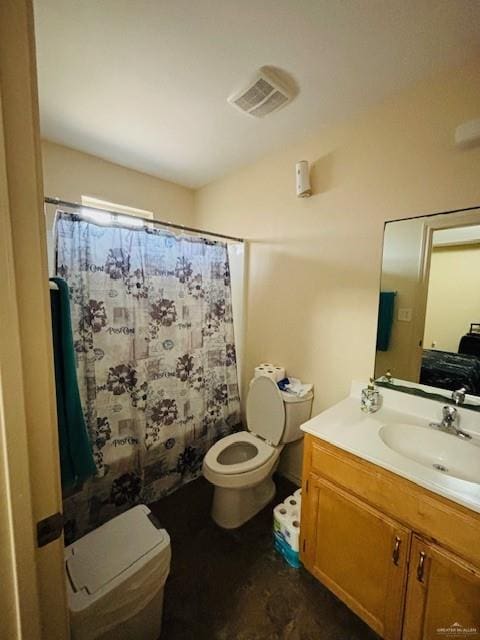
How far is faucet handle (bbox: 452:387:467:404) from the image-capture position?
121 cm

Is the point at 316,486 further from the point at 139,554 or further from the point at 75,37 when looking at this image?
the point at 75,37

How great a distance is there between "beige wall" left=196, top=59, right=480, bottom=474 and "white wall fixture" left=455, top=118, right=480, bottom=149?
0.04m

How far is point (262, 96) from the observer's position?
4.30 ft

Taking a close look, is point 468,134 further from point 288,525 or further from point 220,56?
point 288,525

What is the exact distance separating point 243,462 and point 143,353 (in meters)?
0.95

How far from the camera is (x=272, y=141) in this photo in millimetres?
1736

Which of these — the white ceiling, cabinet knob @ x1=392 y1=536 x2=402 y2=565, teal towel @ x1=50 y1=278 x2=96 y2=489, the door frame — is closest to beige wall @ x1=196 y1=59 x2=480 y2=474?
the white ceiling

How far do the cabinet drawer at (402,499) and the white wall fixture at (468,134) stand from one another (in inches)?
54.6

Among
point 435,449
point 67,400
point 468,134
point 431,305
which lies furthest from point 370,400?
point 67,400

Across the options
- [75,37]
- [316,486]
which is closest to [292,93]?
[75,37]

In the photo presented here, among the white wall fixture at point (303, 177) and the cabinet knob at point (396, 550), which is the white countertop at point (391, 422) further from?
the white wall fixture at point (303, 177)

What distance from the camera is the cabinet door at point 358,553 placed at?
980 mm

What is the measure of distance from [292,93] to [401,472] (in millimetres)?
1740

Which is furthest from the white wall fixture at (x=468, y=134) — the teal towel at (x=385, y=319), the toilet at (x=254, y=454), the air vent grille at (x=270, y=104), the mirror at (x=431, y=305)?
the toilet at (x=254, y=454)
